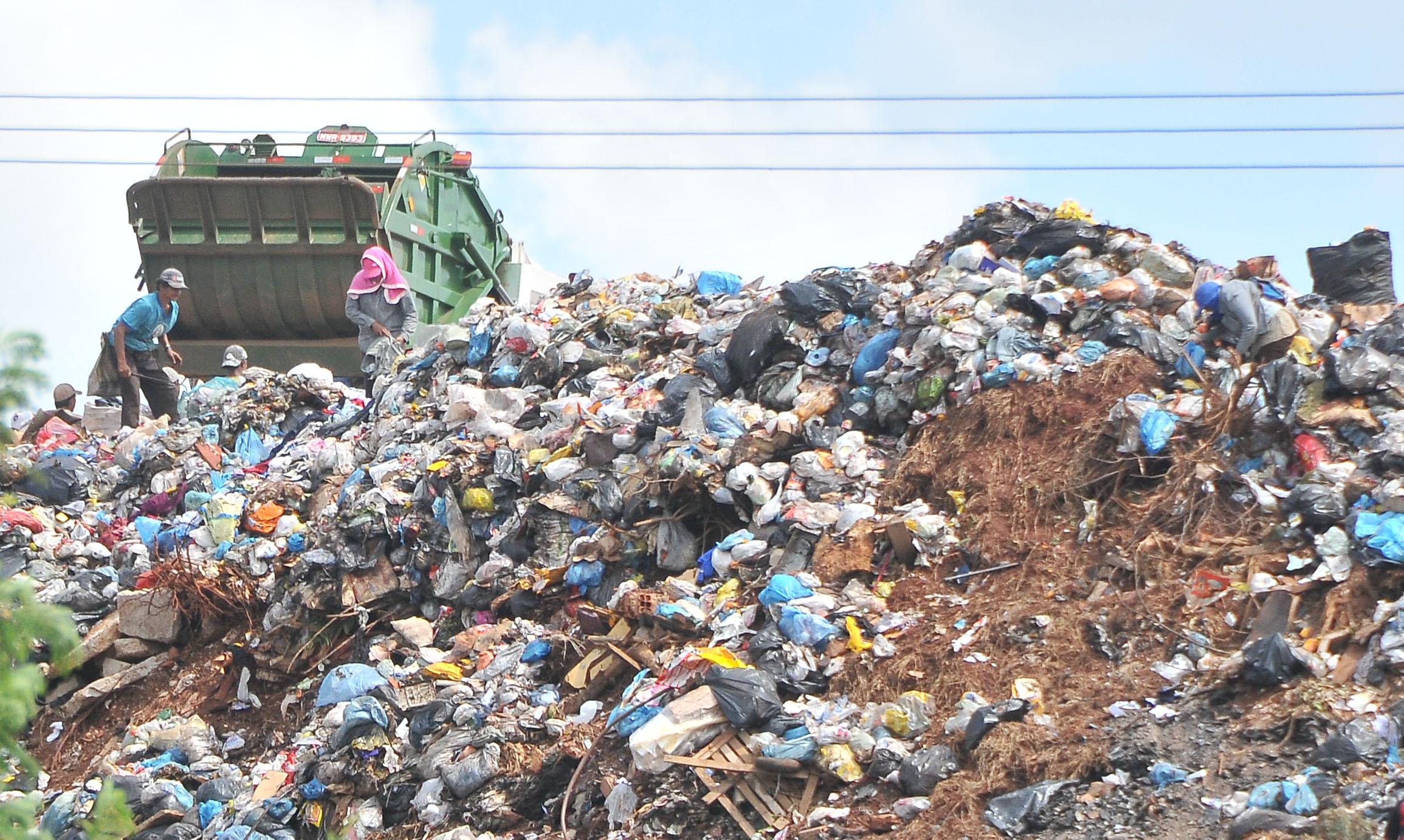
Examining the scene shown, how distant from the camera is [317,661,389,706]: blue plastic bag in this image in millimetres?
5613

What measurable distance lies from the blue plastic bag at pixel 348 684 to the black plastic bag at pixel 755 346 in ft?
6.48

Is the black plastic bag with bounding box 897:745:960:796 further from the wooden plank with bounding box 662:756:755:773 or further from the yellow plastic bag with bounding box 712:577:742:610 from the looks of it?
the yellow plastic bag with bounding box 712:577:742:610

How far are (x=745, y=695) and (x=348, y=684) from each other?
1.94m

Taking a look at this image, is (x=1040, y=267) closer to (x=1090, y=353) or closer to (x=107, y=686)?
(x=1090, y=353)

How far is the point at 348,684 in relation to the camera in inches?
222

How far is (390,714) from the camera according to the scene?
537 cm

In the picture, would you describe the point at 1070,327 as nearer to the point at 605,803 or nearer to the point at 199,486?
the point at 605,803

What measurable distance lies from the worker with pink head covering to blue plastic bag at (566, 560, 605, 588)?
3.79m

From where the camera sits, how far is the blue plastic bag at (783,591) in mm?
4949

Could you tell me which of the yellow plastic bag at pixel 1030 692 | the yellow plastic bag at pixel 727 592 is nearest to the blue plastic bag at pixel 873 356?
the yellow plastic bag at pixel 727 592

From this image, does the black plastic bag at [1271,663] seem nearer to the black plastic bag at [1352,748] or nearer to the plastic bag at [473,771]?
the black plastic bag at [1352,748]

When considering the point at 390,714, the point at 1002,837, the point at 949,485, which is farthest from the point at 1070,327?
the point at 390,714

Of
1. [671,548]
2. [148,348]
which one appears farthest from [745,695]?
[148,348]

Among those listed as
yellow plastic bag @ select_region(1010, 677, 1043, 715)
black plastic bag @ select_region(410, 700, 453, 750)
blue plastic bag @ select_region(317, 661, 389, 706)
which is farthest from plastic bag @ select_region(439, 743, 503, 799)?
yellow plastic bag @ select_region(1010, 677, 1043, 715)
